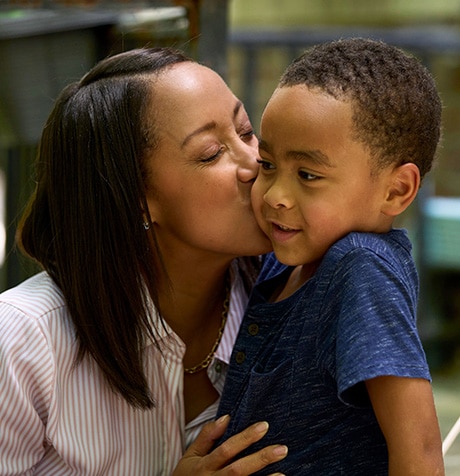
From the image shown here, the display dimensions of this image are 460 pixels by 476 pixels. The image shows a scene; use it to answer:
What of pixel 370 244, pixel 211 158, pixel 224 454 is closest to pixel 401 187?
pixel 370 244

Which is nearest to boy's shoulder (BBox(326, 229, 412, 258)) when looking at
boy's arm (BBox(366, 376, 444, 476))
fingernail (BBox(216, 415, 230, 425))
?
boy's arm (BBox(366, 376, 444, 476))

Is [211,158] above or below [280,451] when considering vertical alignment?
above

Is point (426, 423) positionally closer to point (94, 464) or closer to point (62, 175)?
point (94, 464)

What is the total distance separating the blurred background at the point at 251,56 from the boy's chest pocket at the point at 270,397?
15.8 inches

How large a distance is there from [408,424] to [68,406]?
2.74ft

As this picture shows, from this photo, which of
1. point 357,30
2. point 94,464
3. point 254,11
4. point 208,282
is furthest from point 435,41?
point 94,464

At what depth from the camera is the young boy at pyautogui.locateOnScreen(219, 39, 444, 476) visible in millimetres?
1727

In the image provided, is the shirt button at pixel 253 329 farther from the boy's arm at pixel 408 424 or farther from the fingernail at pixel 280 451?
the boy's arm at pixel 408 424

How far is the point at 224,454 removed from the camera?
6.85ft

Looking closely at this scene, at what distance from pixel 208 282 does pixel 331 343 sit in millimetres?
672

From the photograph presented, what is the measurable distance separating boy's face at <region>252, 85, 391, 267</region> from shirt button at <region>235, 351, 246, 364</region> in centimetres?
25

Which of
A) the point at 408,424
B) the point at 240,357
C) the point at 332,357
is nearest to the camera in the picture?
the point at 408,424

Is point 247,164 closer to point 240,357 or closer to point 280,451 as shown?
point 240,357

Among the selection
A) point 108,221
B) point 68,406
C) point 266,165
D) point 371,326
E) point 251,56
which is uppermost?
point 266,165
